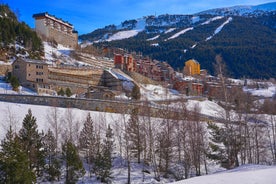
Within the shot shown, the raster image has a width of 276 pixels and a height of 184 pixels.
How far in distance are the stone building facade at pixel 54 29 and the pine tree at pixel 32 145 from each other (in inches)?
3013

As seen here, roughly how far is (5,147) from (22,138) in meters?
5.91

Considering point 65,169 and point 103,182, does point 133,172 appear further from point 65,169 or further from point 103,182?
point 65,169

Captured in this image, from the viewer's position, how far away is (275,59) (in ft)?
617

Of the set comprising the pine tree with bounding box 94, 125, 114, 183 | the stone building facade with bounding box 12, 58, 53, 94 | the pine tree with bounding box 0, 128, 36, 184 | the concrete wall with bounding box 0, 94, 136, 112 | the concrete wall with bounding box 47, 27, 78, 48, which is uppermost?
the concrete wall with bounding box 47, 27, 78, 48

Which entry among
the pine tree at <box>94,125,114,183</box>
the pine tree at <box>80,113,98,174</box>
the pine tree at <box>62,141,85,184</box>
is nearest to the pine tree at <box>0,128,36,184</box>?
the pine tree at <box>62,141,85,184</box>

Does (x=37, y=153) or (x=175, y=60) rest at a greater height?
(x=175, y=60)

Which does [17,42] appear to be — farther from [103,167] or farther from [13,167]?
[13,167]

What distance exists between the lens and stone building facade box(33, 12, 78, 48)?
341 ft

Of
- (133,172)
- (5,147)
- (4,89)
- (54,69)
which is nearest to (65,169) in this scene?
(133,172)

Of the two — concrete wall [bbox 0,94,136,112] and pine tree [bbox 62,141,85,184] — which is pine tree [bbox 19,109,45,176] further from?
concrete wall [bbox 0,94,136,112]

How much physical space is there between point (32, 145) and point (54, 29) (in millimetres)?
84294

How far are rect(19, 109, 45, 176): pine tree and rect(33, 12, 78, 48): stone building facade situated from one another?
76.5 metres

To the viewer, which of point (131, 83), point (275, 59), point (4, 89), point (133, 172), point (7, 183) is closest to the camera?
point (7, 183)

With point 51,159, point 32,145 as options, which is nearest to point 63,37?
point 51,159
